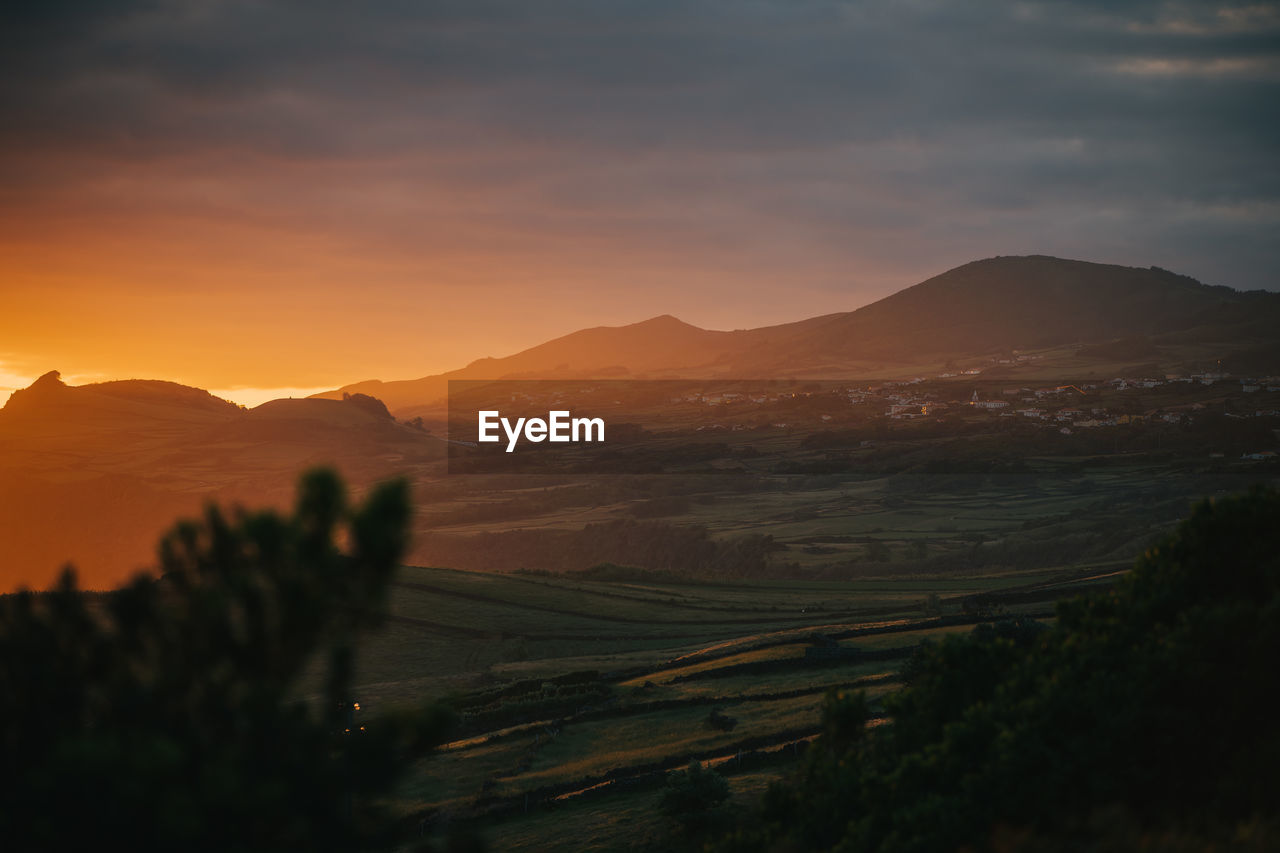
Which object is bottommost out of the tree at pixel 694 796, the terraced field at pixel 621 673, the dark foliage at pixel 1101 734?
the terraced field at pixel 621 673

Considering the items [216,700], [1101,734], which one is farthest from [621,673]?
[216,700]

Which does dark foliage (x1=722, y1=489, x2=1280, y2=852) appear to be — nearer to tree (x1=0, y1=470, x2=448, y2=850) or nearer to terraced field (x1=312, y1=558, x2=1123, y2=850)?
tree (x1=0, y1=470, x2=448, y2=850)

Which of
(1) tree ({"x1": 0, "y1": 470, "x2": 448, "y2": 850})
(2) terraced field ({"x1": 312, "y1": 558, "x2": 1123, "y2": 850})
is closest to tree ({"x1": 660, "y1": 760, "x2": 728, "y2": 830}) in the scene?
(2) terraced field ({"x1": 312, "y1": 558, "x2": 1123, "y2": 850})

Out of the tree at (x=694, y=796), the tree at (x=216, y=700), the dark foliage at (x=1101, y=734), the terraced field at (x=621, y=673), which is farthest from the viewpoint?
the terraced field at (x=621, y=673)

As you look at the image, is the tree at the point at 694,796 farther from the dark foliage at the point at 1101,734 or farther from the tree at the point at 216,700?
the tree at the point at 216,700

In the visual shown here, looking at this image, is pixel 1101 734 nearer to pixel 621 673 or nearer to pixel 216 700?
pixel 216 700

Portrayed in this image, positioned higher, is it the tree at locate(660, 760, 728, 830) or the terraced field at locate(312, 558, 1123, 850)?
the tree at locate(660, 760, 728, 830)

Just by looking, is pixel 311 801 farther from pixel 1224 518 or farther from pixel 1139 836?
pixel 1224 518

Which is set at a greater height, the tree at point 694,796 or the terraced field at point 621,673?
the tree at point 694,796

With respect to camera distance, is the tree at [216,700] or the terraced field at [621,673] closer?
the tree at [216,700]

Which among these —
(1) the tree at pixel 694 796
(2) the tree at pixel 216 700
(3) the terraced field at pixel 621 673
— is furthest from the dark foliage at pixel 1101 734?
(3) the terraced field at pixel 621 673
